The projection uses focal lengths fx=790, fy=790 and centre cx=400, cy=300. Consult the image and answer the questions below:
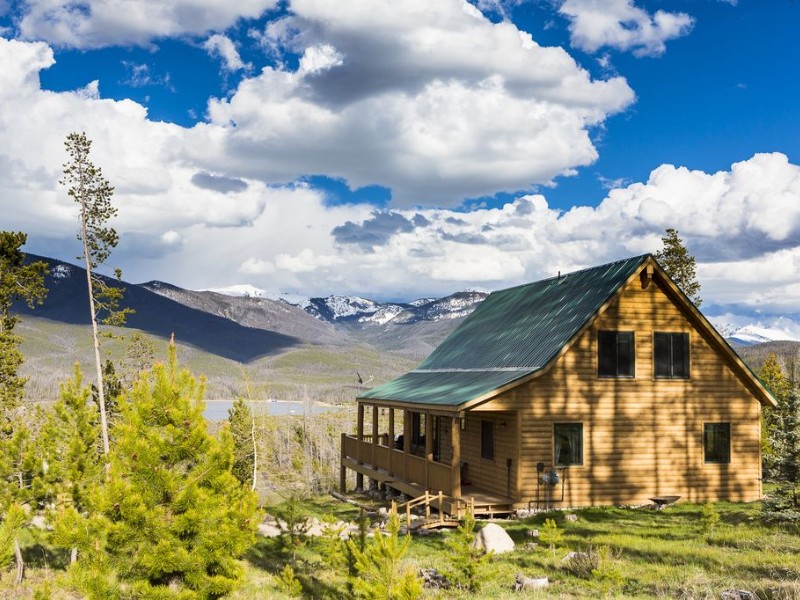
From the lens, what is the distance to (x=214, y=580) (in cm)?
1091

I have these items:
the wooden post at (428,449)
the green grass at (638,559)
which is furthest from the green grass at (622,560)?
the wooden post at (428,449)

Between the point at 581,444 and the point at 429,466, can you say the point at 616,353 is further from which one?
the point at 429,466

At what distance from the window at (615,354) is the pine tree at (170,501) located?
54.0ft

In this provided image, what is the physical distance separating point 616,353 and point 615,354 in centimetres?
5

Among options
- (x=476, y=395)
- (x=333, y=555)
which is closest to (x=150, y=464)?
(x=333, y=555)

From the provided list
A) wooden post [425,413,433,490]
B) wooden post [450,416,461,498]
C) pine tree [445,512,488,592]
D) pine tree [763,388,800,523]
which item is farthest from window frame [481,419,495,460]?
pine tree [445,512,488,592]

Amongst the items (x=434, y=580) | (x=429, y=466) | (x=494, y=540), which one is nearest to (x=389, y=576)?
(x=434, y=580)

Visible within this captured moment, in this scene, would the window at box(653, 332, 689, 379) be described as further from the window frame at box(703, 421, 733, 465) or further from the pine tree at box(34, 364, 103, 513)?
the pine tree at box(34, 364, 103, 513)

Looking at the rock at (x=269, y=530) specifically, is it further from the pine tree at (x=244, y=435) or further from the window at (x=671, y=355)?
the pine tree at (x=244, y=435)

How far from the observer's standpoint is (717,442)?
26.3 m

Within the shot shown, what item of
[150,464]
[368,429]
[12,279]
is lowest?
Result: [368,429]

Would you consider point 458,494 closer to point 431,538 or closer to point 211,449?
point 431,538

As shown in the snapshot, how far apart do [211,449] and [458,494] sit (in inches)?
545

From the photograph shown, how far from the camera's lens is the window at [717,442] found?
86.0 feet
